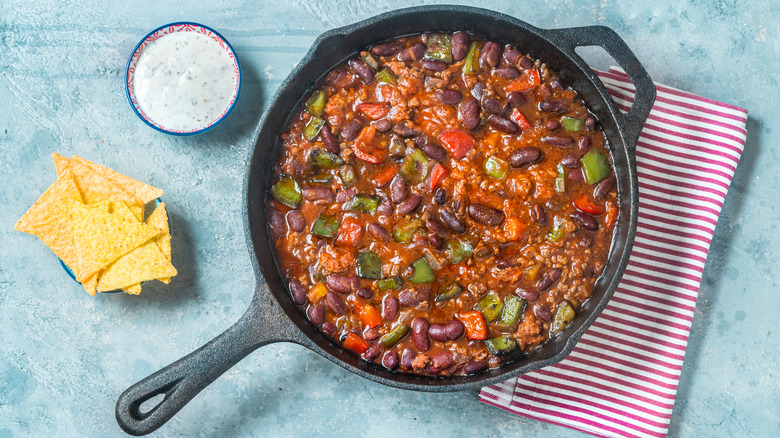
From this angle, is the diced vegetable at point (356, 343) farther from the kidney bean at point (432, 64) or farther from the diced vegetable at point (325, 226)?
the kidney bean at point (432, 64)

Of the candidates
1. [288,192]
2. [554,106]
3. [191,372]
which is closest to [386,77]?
[288,192]

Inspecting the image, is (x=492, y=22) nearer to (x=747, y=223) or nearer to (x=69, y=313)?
(x=747, y=223)

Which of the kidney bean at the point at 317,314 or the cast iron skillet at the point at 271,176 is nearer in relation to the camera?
the cast iron skillet at the point at 271,176

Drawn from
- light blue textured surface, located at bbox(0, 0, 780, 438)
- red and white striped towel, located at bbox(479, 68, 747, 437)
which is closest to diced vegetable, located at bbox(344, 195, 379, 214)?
light blue textured surface, located at bbox(0, 0, 780, 438)

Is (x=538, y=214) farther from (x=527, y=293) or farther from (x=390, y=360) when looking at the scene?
(x=390, y=360)

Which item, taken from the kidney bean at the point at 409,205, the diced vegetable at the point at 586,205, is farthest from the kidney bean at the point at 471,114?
the diced vegetable at the point at 586,205

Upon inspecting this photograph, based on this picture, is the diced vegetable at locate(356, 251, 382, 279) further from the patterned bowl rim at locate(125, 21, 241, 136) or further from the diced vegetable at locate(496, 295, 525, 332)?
the patterned bowl rim at locate(125, 21, 241, 136)

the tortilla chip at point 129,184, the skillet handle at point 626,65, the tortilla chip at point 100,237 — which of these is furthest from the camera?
the tortilla chip at point 129,184
